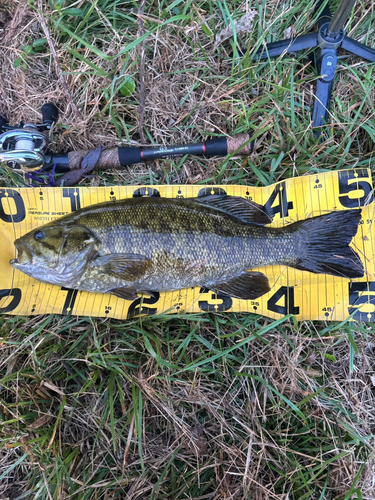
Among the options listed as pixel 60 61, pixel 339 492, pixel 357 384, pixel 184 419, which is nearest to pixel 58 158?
pixel 60 61

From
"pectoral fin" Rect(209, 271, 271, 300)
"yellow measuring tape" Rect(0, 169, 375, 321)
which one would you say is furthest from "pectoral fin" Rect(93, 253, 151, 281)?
"pectoral fin" Rect(209, 271, 271, 300)

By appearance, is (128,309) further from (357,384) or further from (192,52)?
(192,52)

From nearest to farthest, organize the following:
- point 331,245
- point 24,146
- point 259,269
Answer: point 331,245 < point 24,146 < point 259,269

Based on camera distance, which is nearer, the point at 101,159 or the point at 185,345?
Answer: the point at 185,345

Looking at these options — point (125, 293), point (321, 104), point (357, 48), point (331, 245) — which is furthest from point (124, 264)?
point (357, 48)

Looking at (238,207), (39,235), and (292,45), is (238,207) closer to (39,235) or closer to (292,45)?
(292,45)

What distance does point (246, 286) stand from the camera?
272 cm

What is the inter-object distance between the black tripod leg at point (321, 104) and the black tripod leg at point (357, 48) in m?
0.36

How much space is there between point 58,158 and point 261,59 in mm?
2388

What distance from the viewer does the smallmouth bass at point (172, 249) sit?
A: 2.54 m

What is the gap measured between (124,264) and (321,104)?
260cm

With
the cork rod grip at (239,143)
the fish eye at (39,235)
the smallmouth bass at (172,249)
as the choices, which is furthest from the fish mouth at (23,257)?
the cork rod grip at (239,143)

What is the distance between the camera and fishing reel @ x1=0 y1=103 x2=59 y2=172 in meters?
2.77

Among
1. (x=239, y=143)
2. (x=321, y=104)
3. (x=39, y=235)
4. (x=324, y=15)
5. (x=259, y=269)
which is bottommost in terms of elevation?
(x=259, y=269)
